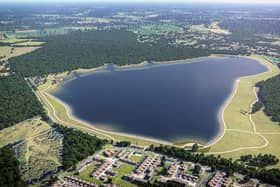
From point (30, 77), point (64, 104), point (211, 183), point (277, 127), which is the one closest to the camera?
point (211, 183)

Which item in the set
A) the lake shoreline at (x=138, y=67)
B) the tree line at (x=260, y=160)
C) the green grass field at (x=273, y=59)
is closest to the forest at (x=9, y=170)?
the lake shoreline at (x=138, y=67)

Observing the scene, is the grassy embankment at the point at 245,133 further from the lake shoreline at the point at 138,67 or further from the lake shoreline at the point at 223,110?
the lake shoreline at the point at 138,67

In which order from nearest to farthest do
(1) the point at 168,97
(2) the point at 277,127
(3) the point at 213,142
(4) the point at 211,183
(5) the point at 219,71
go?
1. (4) the point at 211,183
2. (3) the point at 213,142
3. (2) the point at 277,127
4. (1) the point at 168,97
5. (5) the point at 219,71

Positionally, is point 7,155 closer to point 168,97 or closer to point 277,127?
point 168,97

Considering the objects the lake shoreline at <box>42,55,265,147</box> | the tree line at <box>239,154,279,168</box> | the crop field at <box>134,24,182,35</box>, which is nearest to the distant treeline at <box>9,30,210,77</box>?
the lake shoreline at <box>42,55,265,147</box>

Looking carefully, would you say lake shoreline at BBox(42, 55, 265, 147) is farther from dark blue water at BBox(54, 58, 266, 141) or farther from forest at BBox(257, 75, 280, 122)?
forest at BBox(257, 75, 280, 122)

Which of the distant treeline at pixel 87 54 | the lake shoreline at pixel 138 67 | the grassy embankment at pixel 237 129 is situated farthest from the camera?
the distant treeline at pixel 87 54

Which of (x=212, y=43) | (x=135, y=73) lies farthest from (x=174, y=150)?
(x=212, y=43)
